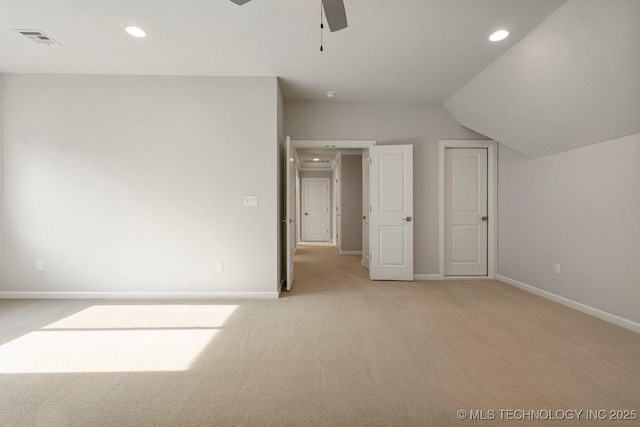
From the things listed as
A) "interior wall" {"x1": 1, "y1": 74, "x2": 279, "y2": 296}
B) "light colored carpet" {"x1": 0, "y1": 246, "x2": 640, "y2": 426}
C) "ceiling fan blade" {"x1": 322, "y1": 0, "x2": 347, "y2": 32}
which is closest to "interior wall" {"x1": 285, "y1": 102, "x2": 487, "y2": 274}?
"light colored carpet" {"x1": 0, "y1": 246, "x2": 640, "y2": 426}

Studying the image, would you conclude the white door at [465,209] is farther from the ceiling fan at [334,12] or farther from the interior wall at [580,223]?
the ceiling fan at [334,12]

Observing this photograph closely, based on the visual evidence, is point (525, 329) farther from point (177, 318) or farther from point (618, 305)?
point (177, 318)

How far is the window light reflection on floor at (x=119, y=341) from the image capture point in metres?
2.13

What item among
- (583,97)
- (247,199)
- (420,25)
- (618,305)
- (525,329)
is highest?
(420,25)

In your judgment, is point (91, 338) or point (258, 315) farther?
point (258, 315)

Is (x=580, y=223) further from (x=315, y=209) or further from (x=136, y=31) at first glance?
(x=315, y=209)

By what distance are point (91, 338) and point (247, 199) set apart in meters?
1.98

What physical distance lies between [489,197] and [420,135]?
56.5 inches

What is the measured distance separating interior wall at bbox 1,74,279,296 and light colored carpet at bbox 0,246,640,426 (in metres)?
0.41

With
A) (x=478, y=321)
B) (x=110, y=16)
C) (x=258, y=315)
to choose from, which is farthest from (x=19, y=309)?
(x=478, y=321)

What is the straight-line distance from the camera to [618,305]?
2855 mm

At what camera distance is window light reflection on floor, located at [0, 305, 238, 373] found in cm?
213

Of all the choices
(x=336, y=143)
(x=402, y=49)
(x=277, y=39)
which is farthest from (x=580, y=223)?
(x=277, y=39)

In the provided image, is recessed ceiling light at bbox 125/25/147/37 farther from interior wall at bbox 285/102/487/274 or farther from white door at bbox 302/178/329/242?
white door at bbox 302/178/329/242
